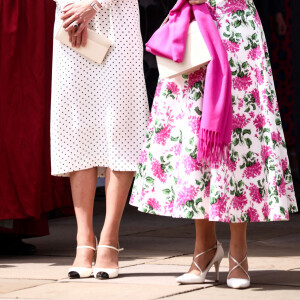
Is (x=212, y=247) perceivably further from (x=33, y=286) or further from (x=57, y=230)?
(x=57, y=230)

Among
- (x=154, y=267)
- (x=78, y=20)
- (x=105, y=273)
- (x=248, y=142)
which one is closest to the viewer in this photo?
(x=248, y=142)

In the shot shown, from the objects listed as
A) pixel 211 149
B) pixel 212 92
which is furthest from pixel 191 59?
pixel 211 149

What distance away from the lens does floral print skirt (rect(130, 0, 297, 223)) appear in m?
3.89

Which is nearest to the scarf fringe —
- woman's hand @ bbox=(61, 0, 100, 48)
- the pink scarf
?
the pink scarf

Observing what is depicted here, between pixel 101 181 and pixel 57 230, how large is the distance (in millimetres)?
1782

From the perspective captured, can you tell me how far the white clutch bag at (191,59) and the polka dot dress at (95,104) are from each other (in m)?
0.53

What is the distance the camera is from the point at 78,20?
439cm

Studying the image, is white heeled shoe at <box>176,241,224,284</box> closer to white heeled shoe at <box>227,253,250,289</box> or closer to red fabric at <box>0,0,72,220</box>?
white heeled shoe at <box>227,253,250,289</box>

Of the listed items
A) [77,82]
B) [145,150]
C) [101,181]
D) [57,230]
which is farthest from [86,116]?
[101,181]

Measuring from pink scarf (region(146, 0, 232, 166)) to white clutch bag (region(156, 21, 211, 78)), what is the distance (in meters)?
0.02

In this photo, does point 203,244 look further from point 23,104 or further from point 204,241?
point 23,104

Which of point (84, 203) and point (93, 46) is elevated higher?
point (93, 46)

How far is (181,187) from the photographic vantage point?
154 inches

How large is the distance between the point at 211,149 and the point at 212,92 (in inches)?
9.4
